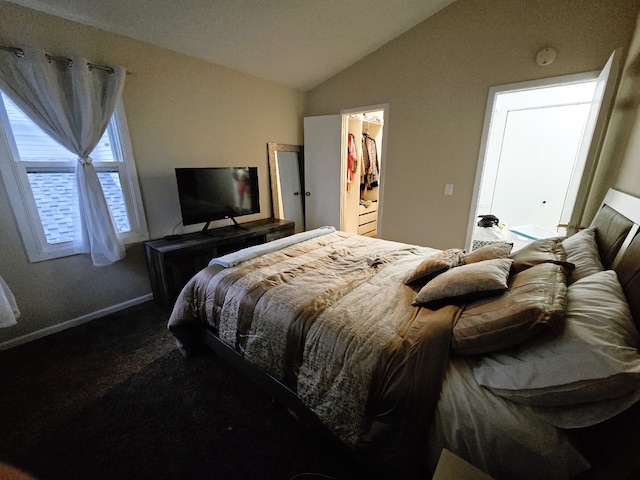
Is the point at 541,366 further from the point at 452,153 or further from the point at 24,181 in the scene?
the point at 24,181

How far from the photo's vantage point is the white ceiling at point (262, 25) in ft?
6.72

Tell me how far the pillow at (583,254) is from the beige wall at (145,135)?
322 cm

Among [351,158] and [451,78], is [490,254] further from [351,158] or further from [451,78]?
[351,158]

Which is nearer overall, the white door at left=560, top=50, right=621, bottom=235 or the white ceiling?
the white door at left=560, top=50, right=621, bottom=235

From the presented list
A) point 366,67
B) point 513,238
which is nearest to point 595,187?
point 513,238

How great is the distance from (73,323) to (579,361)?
10.8 feet

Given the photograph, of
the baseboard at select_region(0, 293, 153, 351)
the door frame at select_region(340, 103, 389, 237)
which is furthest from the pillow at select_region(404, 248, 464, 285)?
the baseboard at select_region(0, 293, 153, 351)

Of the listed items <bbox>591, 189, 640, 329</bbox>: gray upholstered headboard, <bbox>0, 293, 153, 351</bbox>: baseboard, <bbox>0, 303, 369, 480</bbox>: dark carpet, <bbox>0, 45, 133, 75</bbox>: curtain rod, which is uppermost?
<bbox>0, 45, 133, 75</bbox>: curtain rod

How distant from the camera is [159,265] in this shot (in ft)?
7.81

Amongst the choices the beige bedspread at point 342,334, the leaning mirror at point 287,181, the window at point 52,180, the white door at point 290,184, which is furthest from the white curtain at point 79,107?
the white door at point 290,184

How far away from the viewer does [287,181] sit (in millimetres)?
4055

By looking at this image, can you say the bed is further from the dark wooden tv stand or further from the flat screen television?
the flat screen television

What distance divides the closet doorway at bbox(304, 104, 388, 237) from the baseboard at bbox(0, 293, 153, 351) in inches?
102

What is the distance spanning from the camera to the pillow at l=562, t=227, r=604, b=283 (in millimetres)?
1140
